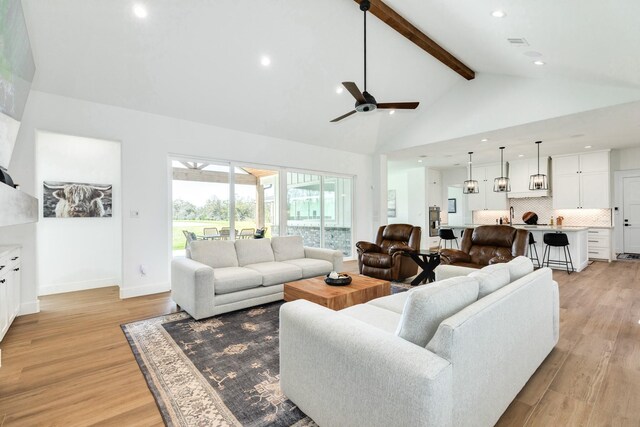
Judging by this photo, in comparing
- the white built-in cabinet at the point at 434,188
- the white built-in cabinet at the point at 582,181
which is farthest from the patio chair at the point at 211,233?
the white built-in cabinet at the point at 582,181

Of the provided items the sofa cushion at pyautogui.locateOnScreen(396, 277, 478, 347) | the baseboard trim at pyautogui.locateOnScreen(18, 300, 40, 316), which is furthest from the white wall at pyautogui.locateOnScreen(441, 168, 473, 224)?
the baseboard trim at pyautogui.locateOnScreen(18, 300, 40, 316)

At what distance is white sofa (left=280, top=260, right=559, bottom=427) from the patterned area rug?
26cm

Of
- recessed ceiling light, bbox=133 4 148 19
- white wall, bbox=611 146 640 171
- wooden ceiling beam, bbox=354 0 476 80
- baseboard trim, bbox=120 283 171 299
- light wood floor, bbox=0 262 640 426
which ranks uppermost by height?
wooden ceiling beam, bbox=354 0 476 80

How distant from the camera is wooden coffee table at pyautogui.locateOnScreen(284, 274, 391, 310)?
296 centimetres

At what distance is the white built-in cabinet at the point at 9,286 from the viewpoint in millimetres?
2725

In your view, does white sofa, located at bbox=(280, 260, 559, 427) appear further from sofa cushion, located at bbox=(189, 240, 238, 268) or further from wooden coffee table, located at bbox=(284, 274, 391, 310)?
sofa cushion, located at bbox=(189, 240, 238, 268)

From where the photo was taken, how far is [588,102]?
168 inches

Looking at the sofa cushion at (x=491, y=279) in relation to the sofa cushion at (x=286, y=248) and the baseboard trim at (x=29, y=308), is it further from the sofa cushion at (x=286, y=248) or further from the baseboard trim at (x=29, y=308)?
the baseboard trim at (x=29, y=308)

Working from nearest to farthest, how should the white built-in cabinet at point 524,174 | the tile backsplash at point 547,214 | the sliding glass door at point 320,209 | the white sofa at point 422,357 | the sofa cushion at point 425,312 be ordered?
the white sofa at point 422,357 < the sofa cushion at point 425,312 < the sliding glass door at point 320,209 < the tile backsplash at point 547,214 < the white built-in cabinet at point 524,174

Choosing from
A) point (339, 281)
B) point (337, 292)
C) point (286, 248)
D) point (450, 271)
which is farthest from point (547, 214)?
point (337, 292)

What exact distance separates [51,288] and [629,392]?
654 cm

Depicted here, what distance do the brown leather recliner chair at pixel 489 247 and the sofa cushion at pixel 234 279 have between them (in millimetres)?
2729

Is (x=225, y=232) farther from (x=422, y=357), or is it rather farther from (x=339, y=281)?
(x=422, y=357)

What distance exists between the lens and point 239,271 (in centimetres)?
373
